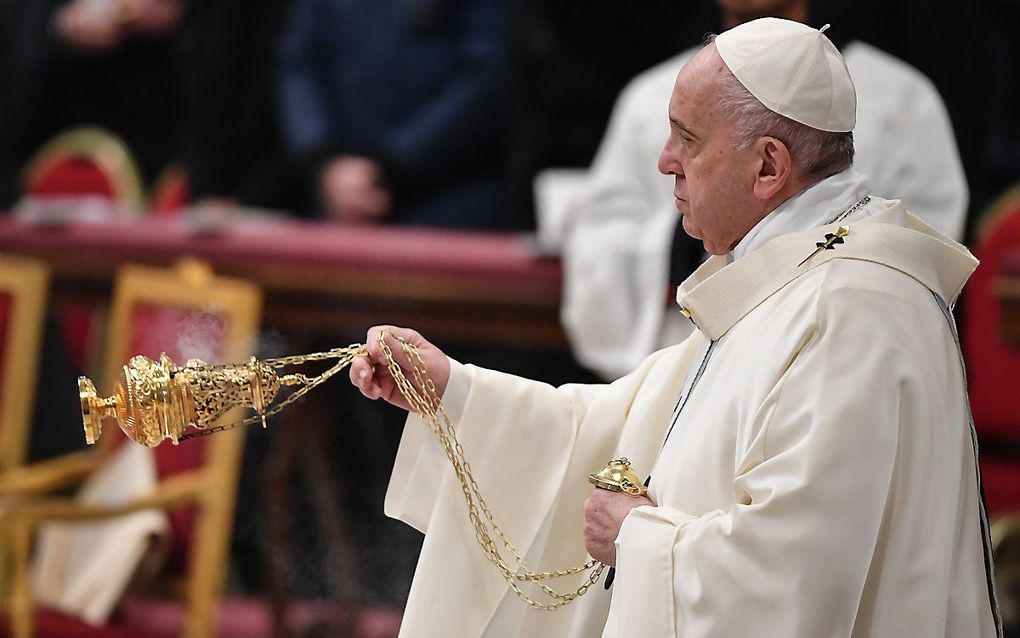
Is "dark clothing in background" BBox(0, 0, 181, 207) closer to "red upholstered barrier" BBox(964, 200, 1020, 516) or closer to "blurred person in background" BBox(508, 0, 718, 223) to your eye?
"blurred person in background" BBox(508, 0, 718, 223)

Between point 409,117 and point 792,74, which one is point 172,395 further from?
point 409,117

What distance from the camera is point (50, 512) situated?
14.6 ft

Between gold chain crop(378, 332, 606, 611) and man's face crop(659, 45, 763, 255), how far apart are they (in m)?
0.53

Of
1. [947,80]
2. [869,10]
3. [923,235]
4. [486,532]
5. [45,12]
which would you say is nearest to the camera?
[923,235]

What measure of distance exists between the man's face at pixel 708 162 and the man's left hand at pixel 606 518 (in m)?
0.44

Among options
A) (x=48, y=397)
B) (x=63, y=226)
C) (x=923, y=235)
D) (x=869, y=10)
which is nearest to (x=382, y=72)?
(x=63, y=226)

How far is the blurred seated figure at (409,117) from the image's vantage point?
6.04 metres

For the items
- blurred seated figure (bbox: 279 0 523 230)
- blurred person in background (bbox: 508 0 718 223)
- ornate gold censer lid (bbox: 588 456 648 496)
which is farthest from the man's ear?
blurred seated figure (bbox: 279 0 523 230)

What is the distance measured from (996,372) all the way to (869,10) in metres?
1.67

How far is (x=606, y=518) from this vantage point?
2438 mm

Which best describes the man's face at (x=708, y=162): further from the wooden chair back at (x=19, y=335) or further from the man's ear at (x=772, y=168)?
the wooden chair back at (x=19, y=335)

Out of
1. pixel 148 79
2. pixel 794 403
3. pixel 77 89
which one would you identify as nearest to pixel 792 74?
pixel 794 403

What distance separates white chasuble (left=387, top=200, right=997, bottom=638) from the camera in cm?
221

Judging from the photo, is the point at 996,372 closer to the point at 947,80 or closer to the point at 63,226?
the point at 947,80
